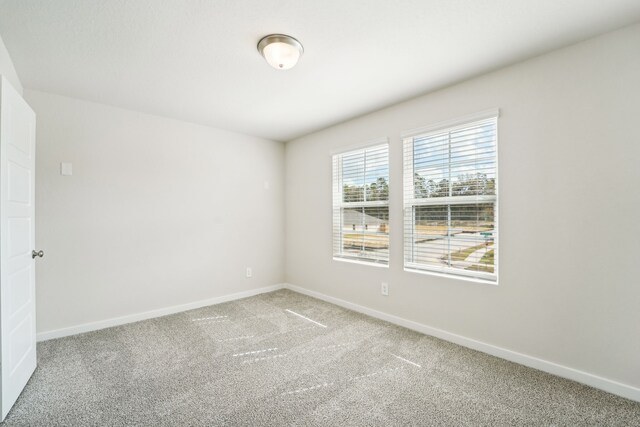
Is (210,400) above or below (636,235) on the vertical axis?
below

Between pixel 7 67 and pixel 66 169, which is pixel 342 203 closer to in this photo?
pixel 66 169

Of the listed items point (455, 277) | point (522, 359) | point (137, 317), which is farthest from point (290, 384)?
point (137, 317)

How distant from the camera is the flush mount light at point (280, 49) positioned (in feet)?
6.62

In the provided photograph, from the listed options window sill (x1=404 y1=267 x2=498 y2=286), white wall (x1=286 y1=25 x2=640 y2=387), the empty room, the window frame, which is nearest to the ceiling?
the empty room

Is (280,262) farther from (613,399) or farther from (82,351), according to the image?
(613,399)

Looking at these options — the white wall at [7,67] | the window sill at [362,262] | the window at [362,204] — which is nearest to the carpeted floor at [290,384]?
the window sill at [362,262]

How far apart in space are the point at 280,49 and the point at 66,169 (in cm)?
255

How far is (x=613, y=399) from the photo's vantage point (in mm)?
1889

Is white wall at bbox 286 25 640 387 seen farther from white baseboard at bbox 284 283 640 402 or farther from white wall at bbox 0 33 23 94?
white wall at bbox 0 33 23 94

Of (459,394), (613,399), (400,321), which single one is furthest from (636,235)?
(400,321)

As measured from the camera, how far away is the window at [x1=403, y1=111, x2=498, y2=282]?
2.56 meters

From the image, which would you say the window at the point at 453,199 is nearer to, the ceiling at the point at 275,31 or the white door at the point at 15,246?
the ceiling at the point at 275,31

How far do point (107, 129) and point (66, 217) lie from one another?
1.02 metres

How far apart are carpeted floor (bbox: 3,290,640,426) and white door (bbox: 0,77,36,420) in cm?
19
